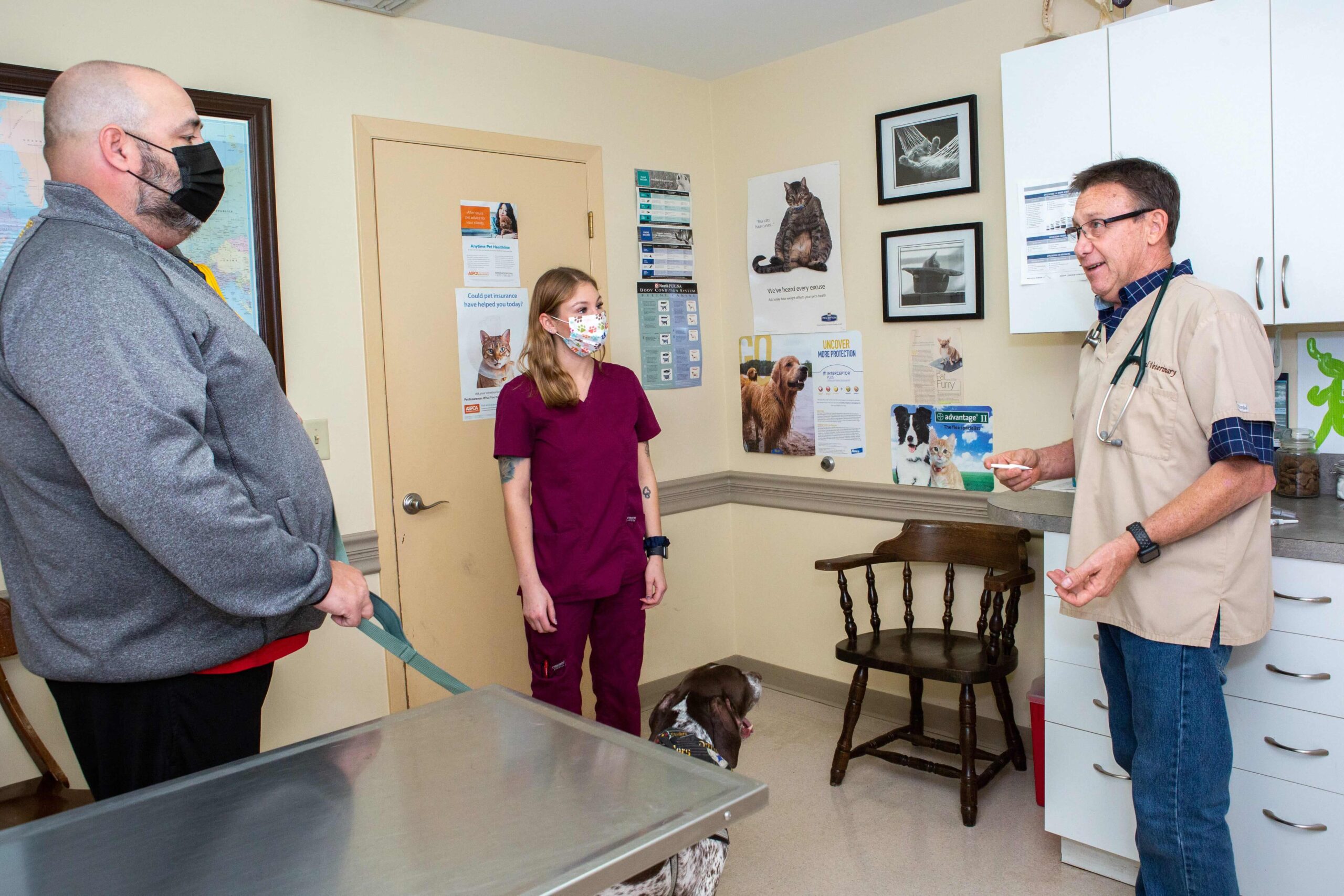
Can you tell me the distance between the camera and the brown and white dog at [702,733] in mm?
1792

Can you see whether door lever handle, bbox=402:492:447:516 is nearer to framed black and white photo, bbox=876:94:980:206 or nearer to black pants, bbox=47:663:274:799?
black pants, bbox=47:663:274:799

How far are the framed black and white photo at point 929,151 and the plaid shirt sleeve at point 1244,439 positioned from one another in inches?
64.8

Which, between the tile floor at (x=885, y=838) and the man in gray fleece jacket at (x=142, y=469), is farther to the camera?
the tile floor at (x=885, y=838)

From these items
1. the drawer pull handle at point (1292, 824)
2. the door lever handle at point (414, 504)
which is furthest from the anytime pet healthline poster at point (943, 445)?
the door lever handle at point (414, 504)

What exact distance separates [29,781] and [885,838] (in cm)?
225

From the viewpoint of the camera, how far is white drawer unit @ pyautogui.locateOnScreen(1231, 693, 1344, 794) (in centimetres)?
200

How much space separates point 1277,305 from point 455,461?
236cm

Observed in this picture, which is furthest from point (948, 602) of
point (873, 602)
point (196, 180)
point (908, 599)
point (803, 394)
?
point (196, 180)

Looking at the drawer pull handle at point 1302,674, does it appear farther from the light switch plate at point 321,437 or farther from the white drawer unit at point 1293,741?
the light switch plate at point 321,437

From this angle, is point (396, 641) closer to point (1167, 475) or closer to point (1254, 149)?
point (1167, 475)

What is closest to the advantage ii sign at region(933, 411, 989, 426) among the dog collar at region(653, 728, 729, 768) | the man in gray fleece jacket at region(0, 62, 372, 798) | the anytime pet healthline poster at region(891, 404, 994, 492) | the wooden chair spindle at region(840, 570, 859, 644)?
the anytime pet healthline poster at region(891, 404, 994, 492)

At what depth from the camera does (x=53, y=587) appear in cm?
141

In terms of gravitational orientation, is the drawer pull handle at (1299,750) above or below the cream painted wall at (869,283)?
below

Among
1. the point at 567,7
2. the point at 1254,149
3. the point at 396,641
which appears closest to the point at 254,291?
the point at 567,7
